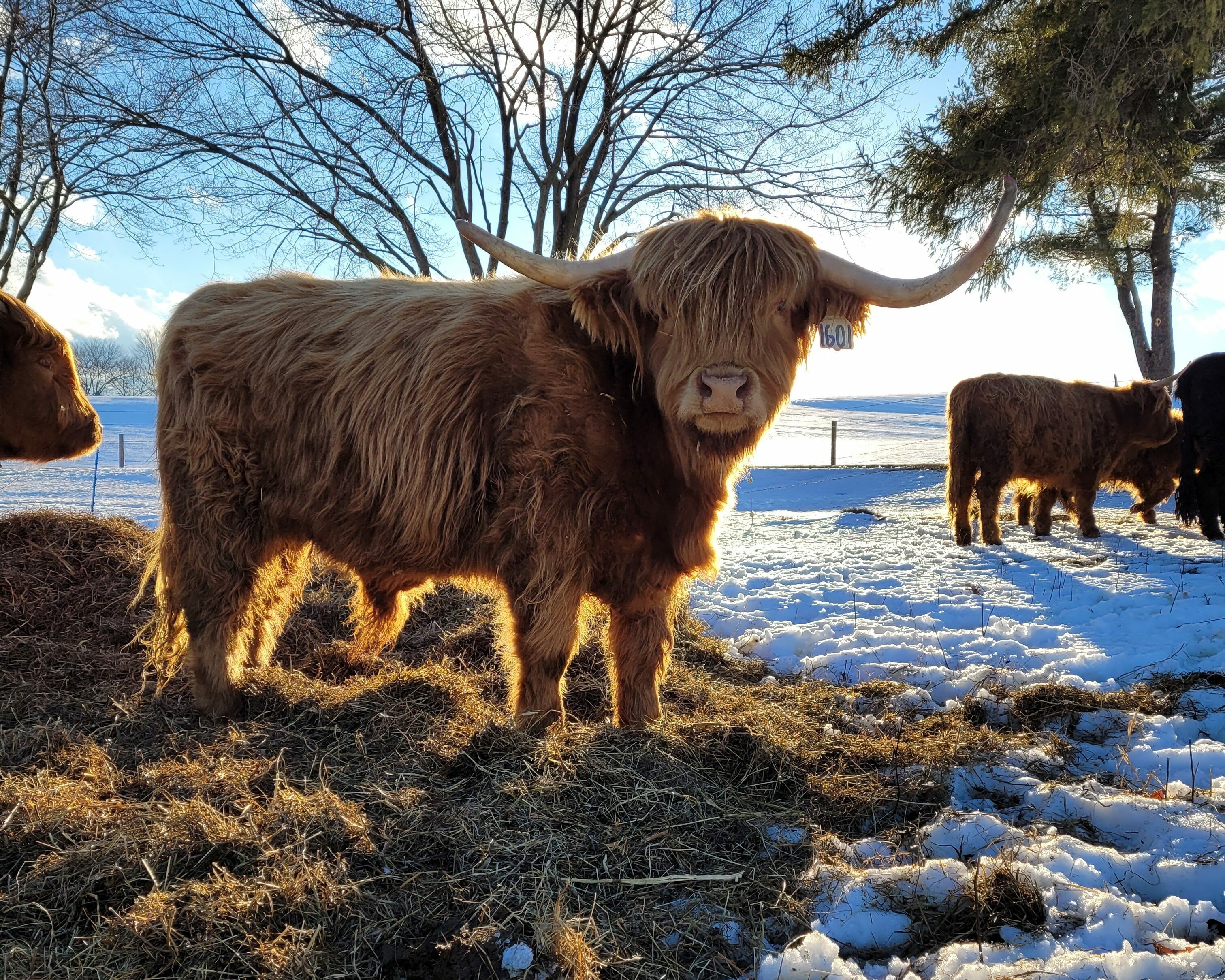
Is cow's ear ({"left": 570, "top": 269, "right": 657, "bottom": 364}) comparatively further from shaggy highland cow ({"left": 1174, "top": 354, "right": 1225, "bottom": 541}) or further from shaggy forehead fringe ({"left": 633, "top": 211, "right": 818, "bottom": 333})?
shaggy highland cow ({"left": 1174, "top": 354, "right": 1225, "bottom": 541})

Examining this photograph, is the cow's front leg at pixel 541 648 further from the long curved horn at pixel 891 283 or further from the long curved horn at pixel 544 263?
the long curved horn at pixel 891 283

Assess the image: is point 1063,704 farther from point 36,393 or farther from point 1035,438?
point 1035,438

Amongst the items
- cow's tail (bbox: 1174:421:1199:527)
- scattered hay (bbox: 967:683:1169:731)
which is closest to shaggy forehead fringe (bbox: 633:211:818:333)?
scattered hay (bbox: 967:683:1169:731)

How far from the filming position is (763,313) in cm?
243

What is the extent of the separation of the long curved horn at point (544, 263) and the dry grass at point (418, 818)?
1.61m

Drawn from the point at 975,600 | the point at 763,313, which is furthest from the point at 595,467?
the point at 975,600

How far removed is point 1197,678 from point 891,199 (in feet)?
25.0

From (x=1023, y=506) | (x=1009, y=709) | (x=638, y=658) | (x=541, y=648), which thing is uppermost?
(x=1023, y=506)

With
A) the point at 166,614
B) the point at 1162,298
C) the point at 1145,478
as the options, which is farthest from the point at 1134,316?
the point at 166,614

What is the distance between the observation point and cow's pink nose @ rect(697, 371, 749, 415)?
225 centimetres

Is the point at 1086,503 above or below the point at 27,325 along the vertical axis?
below

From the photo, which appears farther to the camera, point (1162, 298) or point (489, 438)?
point (1162, 298)

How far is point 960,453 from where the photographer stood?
23.8 feet

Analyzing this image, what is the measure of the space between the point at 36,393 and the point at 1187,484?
30.1 ft
